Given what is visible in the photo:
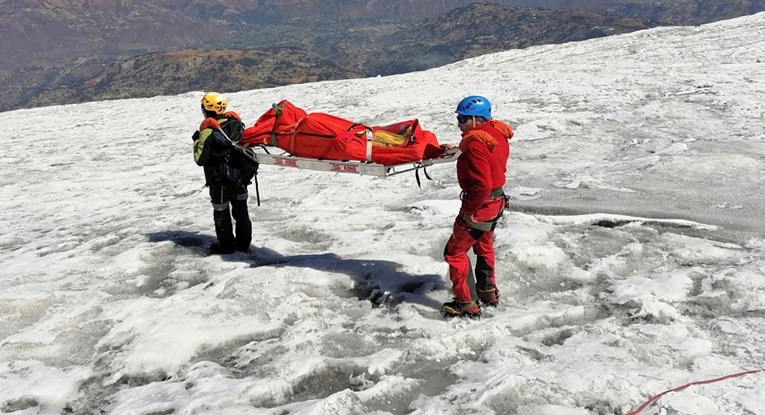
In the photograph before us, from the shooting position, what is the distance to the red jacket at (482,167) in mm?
4887

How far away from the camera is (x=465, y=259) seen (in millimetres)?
5387

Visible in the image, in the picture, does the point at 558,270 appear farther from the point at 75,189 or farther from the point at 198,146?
the point at 75,189

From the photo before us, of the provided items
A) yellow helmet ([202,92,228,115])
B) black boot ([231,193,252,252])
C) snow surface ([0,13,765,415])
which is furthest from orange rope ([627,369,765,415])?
yellow helmet ([202,92,228,115])

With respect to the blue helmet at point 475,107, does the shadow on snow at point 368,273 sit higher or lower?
lower

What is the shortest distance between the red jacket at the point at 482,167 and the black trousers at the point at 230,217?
12.1ft

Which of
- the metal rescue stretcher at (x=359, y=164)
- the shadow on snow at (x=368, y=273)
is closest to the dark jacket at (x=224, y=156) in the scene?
the metal rescue stretcher at (x=359, y=164)

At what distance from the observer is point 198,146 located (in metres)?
6.88

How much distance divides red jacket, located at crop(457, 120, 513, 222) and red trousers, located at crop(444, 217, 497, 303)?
207 millimetres

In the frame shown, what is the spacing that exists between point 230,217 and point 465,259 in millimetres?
3807

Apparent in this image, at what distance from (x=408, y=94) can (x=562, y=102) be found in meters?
6.25

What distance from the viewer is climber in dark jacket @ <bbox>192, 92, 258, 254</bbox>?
22.6 ft

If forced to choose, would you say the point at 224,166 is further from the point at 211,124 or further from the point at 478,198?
the point at 478,198

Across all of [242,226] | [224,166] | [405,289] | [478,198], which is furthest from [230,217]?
[478,198]

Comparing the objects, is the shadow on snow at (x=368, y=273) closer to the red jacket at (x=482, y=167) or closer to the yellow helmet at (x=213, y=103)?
the red jacket at (x=482, y=167)
